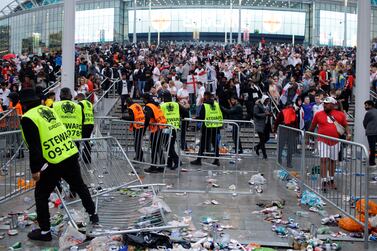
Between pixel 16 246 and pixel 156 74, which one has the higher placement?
pixel 156 74

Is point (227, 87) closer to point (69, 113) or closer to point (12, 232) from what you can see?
point (69, 113)

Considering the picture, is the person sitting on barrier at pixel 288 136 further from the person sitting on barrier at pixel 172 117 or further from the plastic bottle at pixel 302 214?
the plastic bottle at pixel 302 214

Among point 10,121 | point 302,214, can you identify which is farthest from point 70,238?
point 10,121

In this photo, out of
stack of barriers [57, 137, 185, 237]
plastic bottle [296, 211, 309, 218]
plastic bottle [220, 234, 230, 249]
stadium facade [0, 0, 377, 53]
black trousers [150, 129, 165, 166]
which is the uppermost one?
stadium facade [0, 0, 377, 53]

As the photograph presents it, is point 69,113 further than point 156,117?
No

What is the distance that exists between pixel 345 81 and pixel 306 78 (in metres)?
1.82

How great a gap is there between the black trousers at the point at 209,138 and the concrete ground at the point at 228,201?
514 millimetres

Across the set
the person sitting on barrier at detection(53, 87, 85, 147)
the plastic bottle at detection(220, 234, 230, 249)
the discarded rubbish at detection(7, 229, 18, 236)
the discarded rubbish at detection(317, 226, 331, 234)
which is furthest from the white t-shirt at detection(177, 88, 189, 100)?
the plastic bottle at detection(220, 234, 230, 249)

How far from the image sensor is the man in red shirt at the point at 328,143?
8664mm

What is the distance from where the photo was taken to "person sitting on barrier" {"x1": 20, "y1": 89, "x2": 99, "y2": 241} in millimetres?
6414

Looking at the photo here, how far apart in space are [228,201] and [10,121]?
7.52 meters

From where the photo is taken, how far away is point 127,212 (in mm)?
7605

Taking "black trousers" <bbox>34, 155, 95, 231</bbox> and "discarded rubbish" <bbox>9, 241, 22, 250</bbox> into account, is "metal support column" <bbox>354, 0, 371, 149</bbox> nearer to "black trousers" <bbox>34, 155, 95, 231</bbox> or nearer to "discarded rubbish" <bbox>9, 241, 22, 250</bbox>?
"black trousers" <bbox>34, 155, 95, 231</bbox>

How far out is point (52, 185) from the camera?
6773 mm
